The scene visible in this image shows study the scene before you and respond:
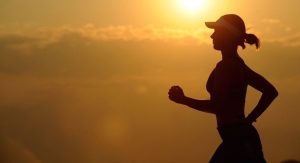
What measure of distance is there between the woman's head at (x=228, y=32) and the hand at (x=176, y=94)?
62cm

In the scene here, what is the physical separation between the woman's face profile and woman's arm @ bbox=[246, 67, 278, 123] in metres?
0.44

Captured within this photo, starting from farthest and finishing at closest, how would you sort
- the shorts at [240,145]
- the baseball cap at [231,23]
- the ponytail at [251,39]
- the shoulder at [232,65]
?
1. the ponytail at [251,39]
2. the baseball cap at [231,23]
3. the shoulder at [232,65]
4. the shorts at [240,145]

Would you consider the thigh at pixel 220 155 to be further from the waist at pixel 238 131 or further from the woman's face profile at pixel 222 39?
the woman's face profile at pixel 222 39

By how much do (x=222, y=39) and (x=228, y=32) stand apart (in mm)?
96

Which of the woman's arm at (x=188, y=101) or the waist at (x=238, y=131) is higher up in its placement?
the woman's arm at (x=188, y=101)

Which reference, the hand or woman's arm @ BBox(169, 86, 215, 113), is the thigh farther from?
the hand

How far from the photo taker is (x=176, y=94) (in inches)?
285

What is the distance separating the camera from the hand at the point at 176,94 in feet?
23.7

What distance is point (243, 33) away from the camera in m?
7.50

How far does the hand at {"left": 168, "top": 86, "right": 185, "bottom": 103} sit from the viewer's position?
23.7ft

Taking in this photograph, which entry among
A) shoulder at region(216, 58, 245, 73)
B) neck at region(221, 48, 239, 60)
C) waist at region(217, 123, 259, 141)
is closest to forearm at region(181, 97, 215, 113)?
waist at region(217, 123, 259, 141)

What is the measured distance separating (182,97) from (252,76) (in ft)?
2.47

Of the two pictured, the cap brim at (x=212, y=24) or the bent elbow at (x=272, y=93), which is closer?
the bent elbow at (x=272, y=93)

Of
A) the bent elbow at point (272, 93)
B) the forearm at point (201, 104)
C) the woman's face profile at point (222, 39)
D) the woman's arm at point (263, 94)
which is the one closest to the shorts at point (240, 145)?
the woman's arm at point (263, 94)
